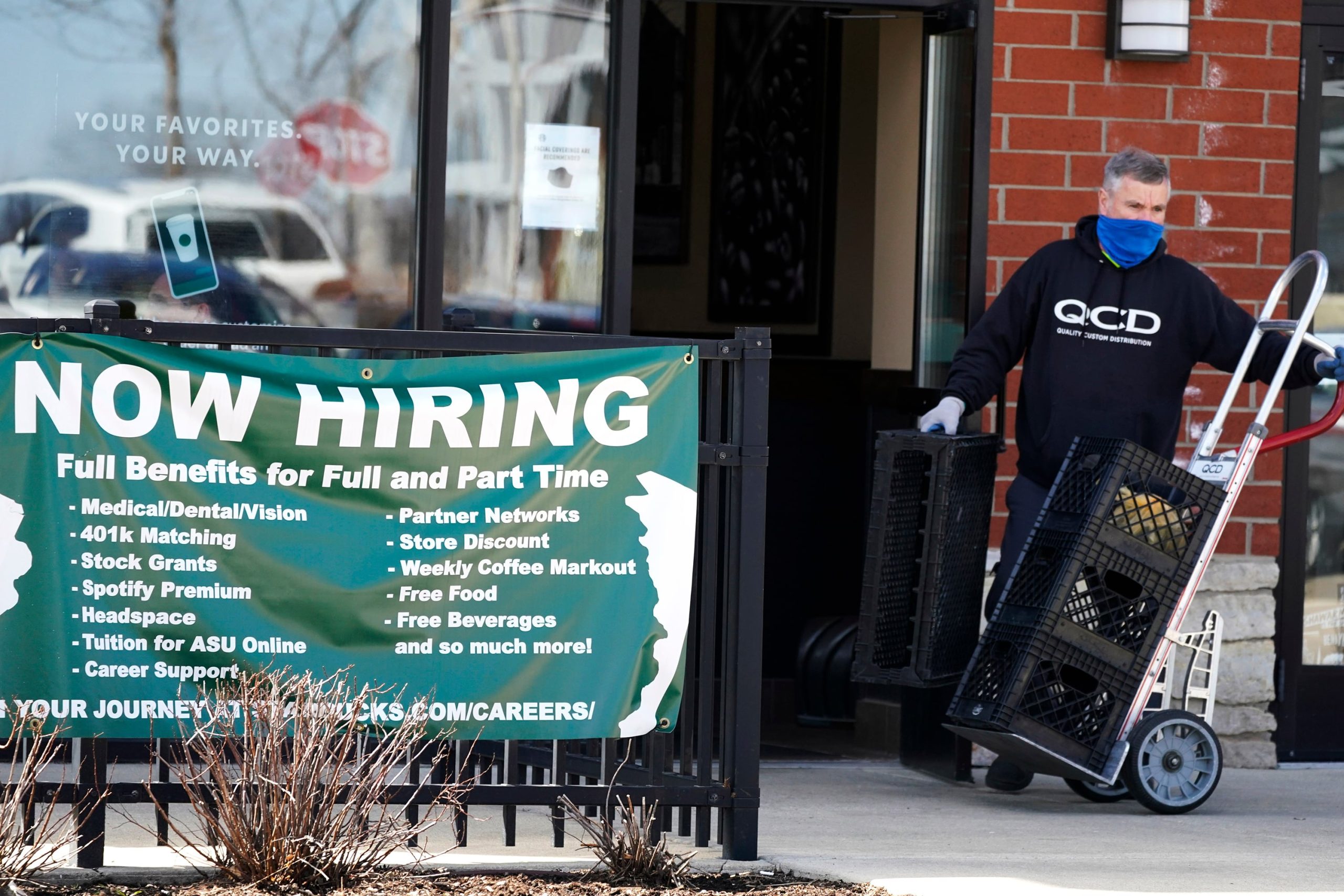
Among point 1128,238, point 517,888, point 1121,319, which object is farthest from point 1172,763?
point 517,888

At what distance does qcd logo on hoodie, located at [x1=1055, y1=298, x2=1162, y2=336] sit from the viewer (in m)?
6.41

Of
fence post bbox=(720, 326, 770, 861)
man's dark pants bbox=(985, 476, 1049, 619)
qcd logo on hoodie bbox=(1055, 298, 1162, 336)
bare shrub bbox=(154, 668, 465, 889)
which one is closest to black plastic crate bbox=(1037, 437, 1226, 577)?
man's dark pants bbox=(985, 476, 1049, 619)

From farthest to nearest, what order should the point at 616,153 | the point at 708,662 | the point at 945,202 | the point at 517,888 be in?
1. the point at 945,202
2. the point at 616,153
3. the point at 708,662
4. the point at 517,888

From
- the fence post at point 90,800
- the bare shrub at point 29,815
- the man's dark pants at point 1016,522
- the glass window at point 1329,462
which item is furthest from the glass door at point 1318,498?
the bare shrub at point 29,815

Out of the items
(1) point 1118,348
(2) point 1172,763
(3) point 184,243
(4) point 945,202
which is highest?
(4) point 945,202

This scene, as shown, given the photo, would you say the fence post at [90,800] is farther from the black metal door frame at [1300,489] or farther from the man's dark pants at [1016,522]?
the black metal door frame at [1300,489]

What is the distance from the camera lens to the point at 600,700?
4777 millimetres

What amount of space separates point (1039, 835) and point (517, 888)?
1.91 m

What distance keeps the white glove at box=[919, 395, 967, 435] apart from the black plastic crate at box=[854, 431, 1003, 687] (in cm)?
3

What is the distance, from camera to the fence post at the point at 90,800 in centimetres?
454

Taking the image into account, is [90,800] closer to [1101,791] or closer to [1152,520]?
[1152,520]

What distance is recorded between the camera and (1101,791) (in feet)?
21.0

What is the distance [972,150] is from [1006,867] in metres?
2.94

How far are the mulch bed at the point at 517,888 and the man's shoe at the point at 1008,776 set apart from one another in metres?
2.02
